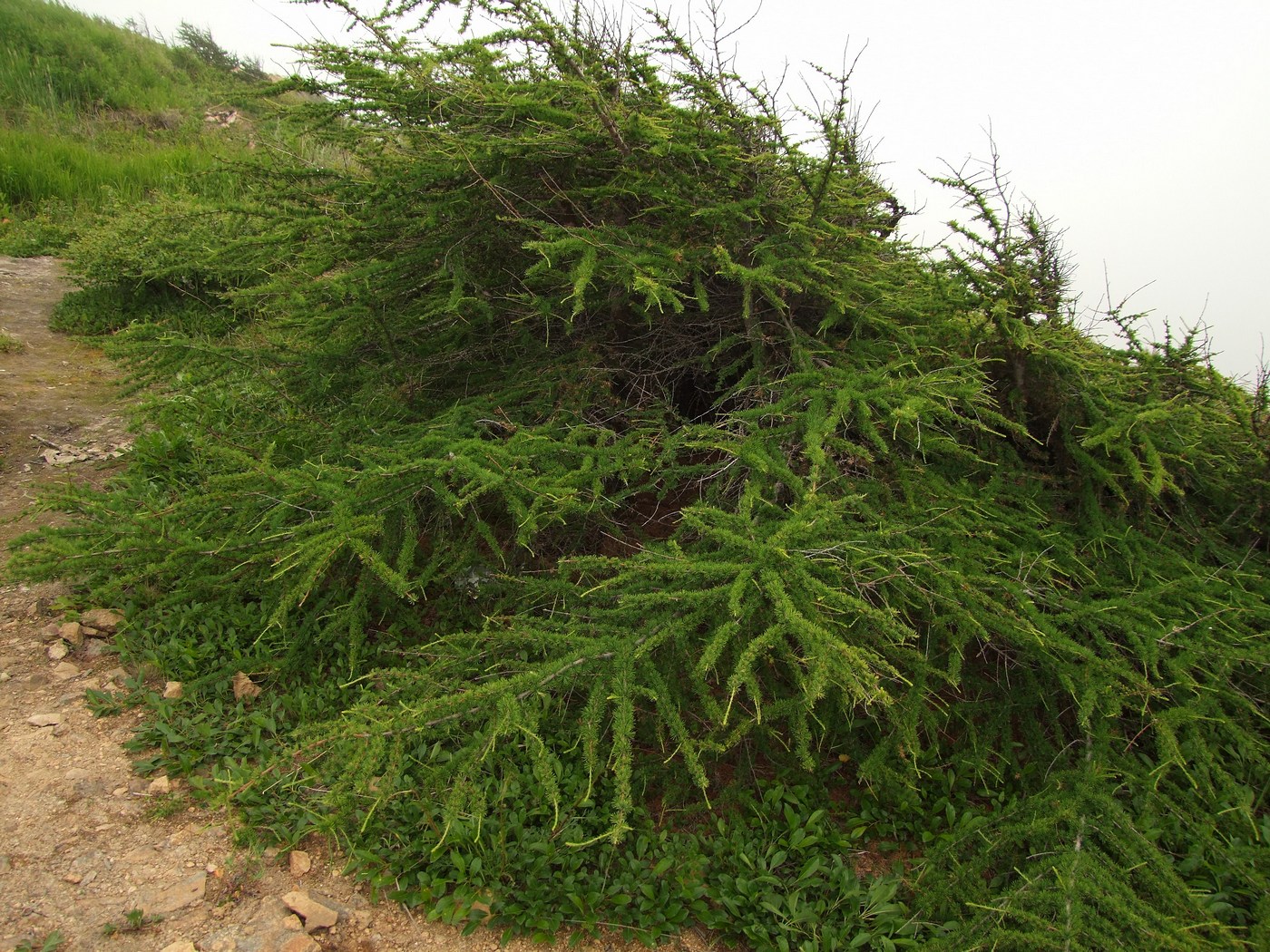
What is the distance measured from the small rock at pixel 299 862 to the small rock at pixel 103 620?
5.01 ft

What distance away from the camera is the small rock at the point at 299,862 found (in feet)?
7.37

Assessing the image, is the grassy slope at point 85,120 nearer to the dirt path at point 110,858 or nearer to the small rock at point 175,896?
the dirt path at point 110,858

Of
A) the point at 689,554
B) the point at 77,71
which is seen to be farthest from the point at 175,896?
the point at 77,71

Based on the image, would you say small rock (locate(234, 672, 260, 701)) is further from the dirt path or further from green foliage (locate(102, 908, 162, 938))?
green foliage (locate(102, 908, 162, 938))

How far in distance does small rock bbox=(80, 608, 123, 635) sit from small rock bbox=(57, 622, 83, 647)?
47mm

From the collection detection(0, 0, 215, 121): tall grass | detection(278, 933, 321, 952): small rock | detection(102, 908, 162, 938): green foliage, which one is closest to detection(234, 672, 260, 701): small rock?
detection(102, 908, 162, 938): green foliage

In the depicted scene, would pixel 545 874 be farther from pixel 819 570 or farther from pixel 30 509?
pixel 30 509

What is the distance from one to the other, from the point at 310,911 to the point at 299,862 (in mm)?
205

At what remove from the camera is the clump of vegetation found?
7.03 ft

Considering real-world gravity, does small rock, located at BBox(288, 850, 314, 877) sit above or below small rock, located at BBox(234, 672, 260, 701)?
below

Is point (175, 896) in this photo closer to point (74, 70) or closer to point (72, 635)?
point (72, 635)

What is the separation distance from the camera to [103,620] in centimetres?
314

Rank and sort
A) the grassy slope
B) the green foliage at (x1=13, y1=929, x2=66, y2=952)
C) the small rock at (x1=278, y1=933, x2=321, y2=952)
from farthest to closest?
the grassy slope → the small rock at (x1=278, y1=933, x2=321, y2=952) → the green foliage at (x1=13, y1=929, x2=66, y2=952)

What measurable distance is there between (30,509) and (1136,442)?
456 cm
